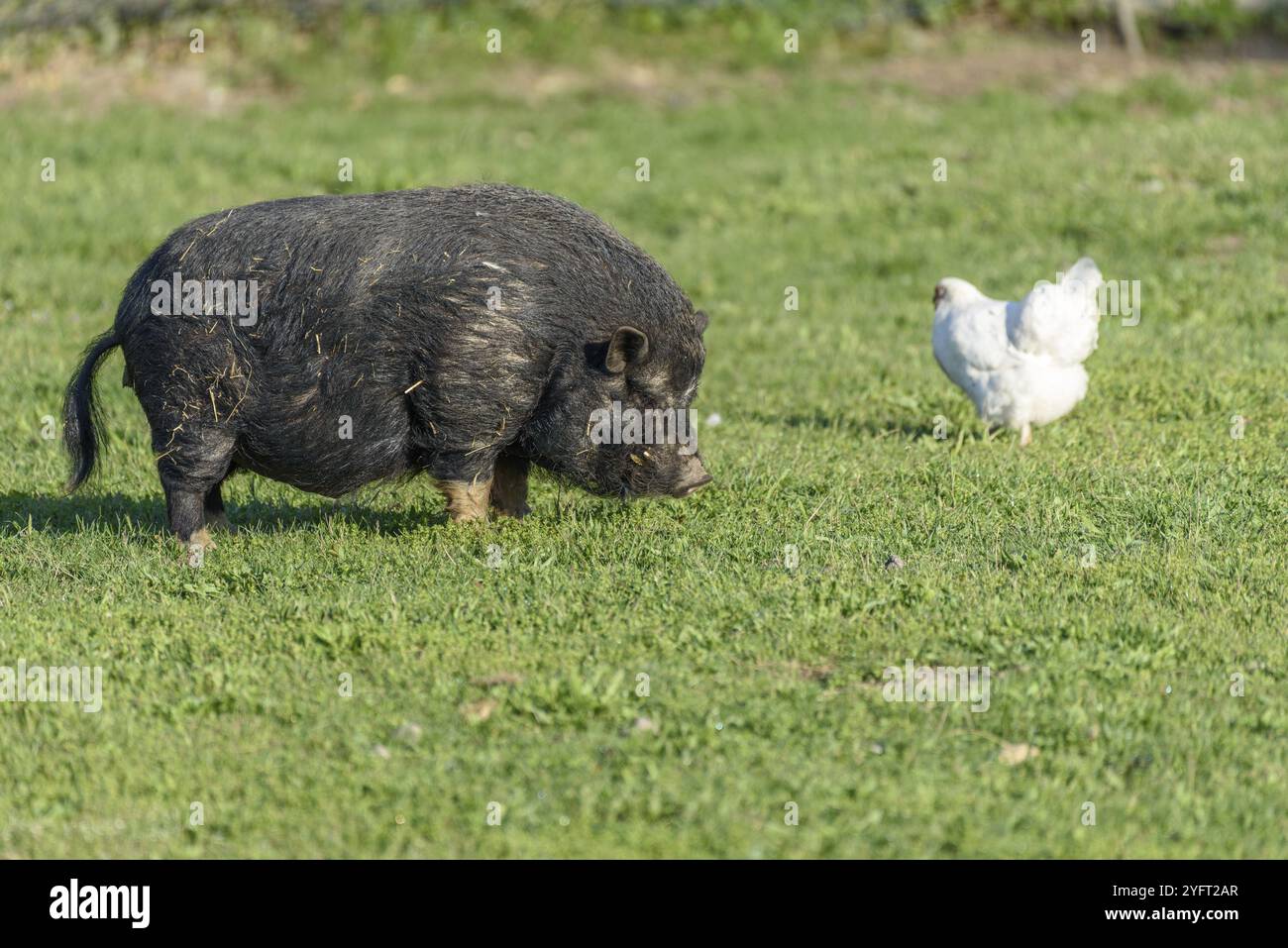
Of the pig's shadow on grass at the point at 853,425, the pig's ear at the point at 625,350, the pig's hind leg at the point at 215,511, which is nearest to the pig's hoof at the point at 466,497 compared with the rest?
the pig's ear at the point at 625,350

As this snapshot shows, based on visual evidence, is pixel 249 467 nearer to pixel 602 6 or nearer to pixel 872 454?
pixel 872 454

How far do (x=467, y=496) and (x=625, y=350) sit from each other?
0.93 metres

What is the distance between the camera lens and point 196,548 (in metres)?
7.12

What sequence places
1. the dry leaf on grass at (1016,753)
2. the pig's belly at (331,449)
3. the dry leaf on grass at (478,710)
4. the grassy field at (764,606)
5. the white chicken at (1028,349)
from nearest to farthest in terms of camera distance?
the grassy field at (764,606) < the dry leaf on grass at (1016,753) < the dry leaf on grass at (478,710) < the pig's belly at (331,449) < the white chicken at (1028,349)

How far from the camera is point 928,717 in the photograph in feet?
17.5

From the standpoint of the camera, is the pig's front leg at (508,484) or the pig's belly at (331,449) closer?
the pig's belly at (331,449)

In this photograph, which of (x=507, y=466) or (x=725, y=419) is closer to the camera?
(x=507, y=466)

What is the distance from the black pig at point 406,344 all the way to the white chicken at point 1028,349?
1.77 metres

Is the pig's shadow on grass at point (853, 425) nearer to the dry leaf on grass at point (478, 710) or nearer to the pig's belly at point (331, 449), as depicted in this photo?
the pig's belly at point (331, 449)

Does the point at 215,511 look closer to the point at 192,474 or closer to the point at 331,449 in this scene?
the point at 192,474

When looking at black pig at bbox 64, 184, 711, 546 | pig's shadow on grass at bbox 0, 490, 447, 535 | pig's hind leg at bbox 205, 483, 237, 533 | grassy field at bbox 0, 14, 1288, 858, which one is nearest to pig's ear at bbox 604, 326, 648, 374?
black pig at bbox 64, 184, 711, 546

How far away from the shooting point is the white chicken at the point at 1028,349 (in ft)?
26.4
